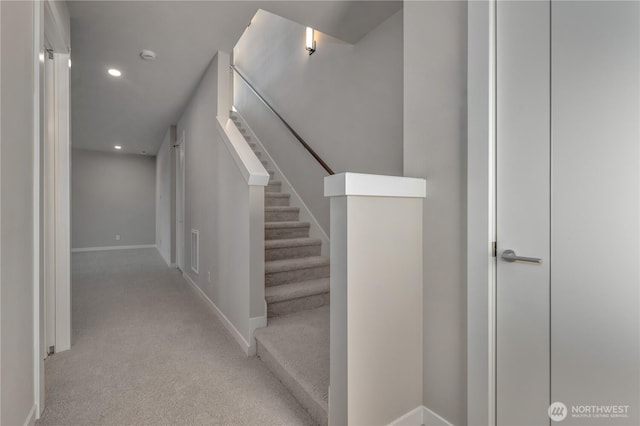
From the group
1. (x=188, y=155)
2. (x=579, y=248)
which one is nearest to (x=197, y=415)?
(x=579, y=248)

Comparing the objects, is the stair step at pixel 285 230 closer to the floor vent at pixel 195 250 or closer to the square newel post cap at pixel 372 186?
the floor vent at pixel 195 250

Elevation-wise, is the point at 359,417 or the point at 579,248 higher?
the point at 579,248

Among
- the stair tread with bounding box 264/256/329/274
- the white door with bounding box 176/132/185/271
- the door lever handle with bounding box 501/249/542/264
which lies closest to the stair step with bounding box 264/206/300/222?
the stair tread with bounding box 264/256/329/274

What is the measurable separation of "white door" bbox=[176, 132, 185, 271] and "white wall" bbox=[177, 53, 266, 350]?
353 millimetres

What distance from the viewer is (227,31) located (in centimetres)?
261

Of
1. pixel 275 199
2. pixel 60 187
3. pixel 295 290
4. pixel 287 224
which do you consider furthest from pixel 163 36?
pixel 295 290

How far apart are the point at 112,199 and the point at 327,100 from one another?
24.6ft

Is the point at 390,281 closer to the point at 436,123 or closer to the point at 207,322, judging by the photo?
the point at 436,123

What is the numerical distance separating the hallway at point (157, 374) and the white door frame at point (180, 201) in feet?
5.15

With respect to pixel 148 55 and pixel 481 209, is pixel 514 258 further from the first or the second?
pixel 148 55

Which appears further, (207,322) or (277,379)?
(207,322)

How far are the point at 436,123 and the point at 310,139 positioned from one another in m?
2.16

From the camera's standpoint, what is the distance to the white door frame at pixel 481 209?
1144 millimetres

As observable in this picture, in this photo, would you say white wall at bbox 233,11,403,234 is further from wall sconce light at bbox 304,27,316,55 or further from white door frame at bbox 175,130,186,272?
white door frame at bbox 175,130,186,272
